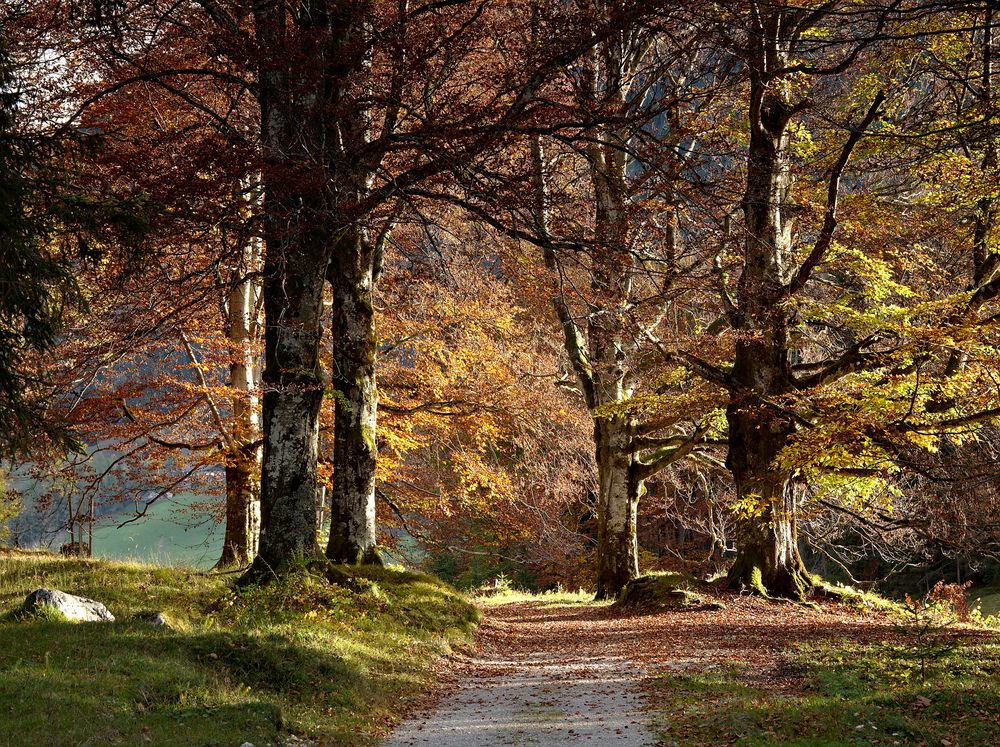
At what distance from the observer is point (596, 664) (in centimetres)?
1071

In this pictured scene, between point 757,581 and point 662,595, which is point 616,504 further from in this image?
point 757,581

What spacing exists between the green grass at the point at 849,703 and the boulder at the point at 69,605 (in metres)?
5.84

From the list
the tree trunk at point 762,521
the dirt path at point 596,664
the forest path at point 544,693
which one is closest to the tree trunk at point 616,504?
the dirt path at point 596,664

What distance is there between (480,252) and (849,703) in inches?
382

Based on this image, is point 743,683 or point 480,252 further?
point 480,252

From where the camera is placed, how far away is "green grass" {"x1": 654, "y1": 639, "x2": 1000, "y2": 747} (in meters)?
6.27

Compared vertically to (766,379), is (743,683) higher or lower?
lower

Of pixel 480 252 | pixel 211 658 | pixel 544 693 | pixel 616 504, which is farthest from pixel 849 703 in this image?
pixel 616 504

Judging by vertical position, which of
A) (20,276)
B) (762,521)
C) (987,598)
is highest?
(20,276)

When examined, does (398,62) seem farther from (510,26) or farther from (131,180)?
(131,180)

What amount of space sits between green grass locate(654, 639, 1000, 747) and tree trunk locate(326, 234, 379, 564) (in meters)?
5.69

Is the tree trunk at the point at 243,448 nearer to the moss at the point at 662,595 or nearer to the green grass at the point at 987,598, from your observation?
the moss at the point at 662,595

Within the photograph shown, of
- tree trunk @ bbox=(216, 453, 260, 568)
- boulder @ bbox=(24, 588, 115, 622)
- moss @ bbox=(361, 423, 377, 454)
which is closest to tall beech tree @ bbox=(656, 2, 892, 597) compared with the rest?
moss @ bbox=(361, 423, 377, 454)

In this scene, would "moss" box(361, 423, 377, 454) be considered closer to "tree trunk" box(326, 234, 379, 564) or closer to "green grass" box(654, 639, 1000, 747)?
"tree trunk" box(326, 234, 379, 564)
